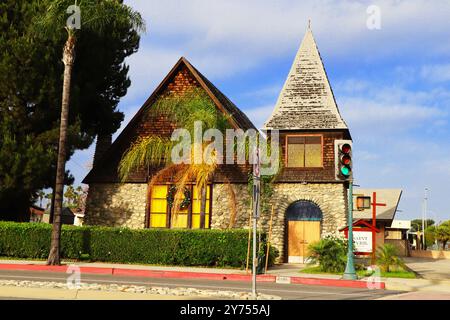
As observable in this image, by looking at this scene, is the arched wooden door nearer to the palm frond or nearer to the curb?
the palm frond

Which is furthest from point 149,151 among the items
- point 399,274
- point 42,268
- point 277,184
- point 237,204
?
point 399,274

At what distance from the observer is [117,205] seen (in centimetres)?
2644

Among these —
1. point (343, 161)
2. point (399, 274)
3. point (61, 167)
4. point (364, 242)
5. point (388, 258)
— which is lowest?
point (399, 274)

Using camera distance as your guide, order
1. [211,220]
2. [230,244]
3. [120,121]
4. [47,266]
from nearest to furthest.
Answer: [47,266], [230,244], [211,220], [120,121]

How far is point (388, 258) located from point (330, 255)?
2.07m

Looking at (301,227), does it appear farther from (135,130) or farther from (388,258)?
(135,130)

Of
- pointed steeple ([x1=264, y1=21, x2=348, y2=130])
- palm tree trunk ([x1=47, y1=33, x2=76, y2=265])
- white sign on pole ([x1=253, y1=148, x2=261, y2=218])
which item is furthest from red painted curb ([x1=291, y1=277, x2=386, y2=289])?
pointed steeple ([x1=264, y1=21, x2=348, y2=130])

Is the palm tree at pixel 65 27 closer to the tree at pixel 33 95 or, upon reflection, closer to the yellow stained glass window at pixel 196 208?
the tree at pixel 33 95

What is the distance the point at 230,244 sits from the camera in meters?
20.9

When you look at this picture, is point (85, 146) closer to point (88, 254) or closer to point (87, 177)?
point (87, 177)

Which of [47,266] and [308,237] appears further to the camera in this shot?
[308,237]

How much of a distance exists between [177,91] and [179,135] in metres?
4.39
